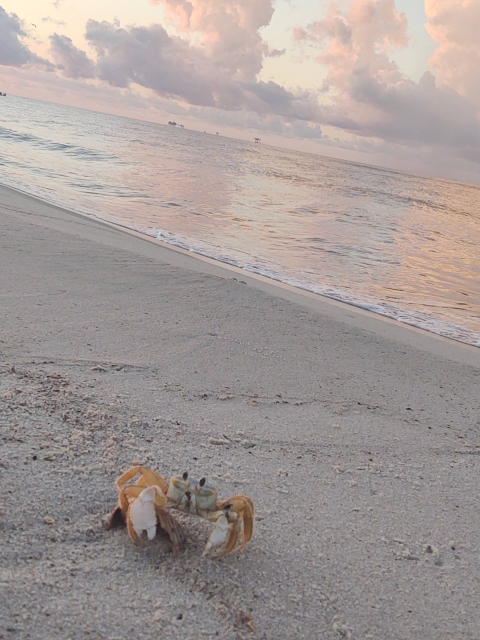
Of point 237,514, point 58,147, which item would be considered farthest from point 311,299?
point 58,147

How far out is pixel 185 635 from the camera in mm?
1663

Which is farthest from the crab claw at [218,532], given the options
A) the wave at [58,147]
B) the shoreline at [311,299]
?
the wave at [58,147]

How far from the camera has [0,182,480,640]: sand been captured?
1796mm

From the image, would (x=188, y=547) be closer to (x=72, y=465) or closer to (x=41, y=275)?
(x=72, y=465)

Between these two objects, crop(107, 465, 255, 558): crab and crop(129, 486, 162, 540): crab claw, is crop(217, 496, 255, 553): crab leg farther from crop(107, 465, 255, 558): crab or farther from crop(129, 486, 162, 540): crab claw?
crop(129, 486, 162, 540): crab claw

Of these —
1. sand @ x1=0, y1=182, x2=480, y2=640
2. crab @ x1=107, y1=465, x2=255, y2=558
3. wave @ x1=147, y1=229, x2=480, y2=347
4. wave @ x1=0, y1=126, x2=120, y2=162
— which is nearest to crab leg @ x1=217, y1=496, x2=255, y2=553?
crab @ x1=107, y1=465, x2=255, y2=558

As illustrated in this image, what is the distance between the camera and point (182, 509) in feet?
6.09

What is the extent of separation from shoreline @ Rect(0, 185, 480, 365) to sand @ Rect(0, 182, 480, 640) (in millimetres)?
269

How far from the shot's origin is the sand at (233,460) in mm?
1796

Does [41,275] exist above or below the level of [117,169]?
below

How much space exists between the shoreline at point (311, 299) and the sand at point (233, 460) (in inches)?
10.6

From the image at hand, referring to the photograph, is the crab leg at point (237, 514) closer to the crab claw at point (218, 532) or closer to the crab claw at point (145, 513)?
the crab claw at point (218, 532)

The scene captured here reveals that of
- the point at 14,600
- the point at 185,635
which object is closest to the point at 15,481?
the point at 14,600

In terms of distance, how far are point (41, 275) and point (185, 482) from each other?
3.81 m
